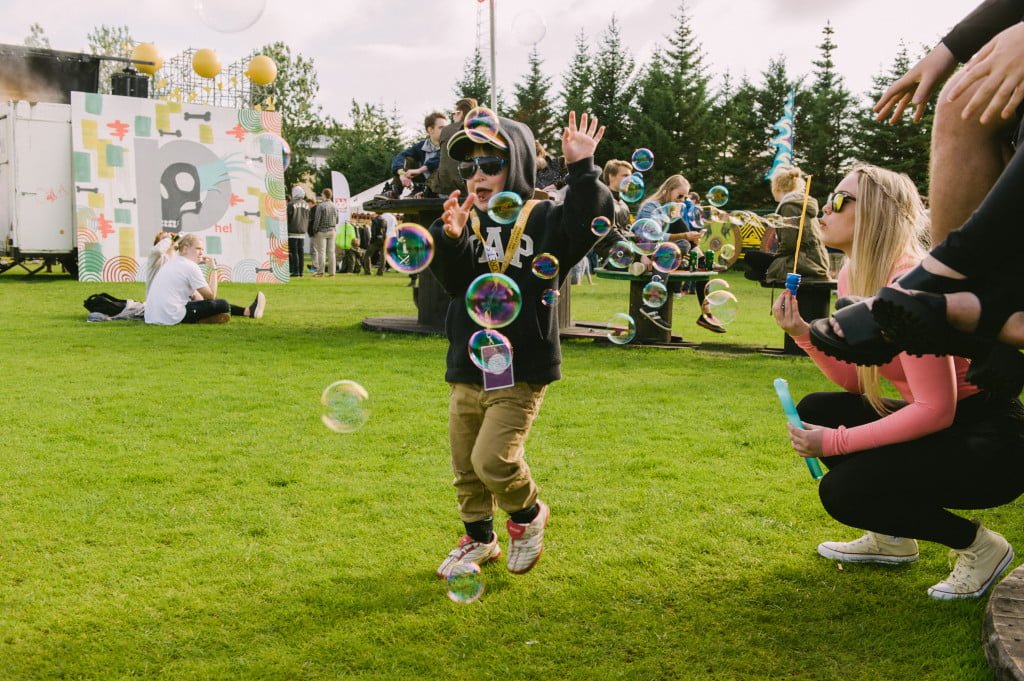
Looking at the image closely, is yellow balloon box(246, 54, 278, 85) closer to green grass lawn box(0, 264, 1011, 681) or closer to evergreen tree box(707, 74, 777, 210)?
green grass lawn box(0, 264, 1011, 681)

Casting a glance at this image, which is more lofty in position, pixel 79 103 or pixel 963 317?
pixel 79 103

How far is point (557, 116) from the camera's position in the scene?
145 feet

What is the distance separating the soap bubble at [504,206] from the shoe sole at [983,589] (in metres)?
2.25

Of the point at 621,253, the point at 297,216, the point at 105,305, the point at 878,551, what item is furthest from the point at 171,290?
the point at 297,216

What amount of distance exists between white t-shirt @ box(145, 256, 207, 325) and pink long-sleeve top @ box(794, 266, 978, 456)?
10.3 meters

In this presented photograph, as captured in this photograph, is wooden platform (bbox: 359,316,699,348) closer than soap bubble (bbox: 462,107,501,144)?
No

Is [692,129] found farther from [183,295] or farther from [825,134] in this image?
[183,295]

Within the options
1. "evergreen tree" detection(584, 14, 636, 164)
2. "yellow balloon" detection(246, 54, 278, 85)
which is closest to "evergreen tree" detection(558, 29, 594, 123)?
"evergreen tree" detection(584, 14, 636, 164)

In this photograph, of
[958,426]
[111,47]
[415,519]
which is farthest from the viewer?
[111,47]

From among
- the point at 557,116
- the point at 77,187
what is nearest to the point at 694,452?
the point at 77,187

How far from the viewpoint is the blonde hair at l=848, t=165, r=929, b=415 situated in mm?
3469

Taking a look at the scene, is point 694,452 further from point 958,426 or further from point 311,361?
point 311,361

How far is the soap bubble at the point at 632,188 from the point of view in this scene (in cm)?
690

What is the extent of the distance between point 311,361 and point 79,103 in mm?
13447
